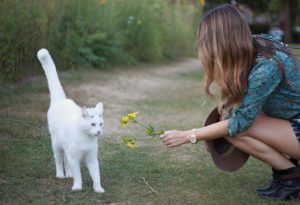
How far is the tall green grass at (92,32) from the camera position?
254 inches

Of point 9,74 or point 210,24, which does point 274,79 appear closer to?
point 210,24

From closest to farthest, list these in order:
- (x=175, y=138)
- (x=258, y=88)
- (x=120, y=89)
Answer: (x=258, y=88) < (x=175, y=138) < (x=120, y=89)

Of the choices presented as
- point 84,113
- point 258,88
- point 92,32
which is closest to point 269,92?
point 258,88

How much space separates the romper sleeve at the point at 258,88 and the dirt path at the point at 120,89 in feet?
7.19

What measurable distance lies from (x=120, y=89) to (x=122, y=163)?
3.72 meters

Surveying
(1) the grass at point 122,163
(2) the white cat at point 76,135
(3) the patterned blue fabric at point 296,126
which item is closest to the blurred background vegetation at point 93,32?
(1) the grass at point 122,163

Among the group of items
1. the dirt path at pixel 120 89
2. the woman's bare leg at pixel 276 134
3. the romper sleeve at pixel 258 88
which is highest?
the romper sleeve at pixel 258 88

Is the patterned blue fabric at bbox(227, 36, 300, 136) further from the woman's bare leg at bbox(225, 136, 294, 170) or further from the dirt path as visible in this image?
the dirt path

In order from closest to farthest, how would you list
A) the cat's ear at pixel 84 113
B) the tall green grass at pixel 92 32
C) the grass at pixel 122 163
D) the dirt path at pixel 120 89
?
the cat's ear at pixel 84 113
the grass at pixel 122 163
the dirt path at pixel 120 89
the tall green grass at pixel 92 32

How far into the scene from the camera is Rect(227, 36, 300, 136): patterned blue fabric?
2787mm

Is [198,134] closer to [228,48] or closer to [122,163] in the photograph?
[228,48]

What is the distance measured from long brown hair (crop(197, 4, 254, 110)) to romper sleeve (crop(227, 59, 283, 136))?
5 cm

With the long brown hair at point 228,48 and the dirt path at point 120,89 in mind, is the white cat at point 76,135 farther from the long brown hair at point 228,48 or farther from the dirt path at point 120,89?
the dirt path at point 120,89

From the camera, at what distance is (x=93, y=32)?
899 centimetres
